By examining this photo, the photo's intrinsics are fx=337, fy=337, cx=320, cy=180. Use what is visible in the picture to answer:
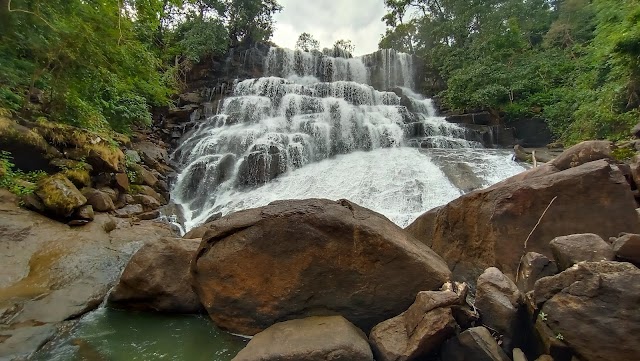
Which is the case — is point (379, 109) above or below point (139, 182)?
above

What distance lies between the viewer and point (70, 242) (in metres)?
6.06

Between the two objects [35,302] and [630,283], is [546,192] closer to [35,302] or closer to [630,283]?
[630,283]

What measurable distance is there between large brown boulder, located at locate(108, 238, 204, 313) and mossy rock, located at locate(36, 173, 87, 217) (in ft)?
9.81

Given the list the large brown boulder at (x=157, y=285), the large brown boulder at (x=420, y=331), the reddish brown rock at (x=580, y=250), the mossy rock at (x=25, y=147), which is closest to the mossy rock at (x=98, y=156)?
the mossy rock at (x=25, y=147)

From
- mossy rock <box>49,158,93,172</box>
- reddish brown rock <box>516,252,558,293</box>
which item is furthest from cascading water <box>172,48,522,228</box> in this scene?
reddish brown rock <box>516,252,558,293</box>

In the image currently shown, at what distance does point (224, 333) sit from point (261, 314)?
565mm

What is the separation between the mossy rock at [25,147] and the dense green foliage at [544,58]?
15045 mm

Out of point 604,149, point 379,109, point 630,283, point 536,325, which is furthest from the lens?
point 379,109

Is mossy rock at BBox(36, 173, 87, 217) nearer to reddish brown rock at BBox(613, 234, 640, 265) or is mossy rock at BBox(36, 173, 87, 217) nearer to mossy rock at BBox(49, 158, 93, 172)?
mossy rock at BBox(49, 158, 93, 172)

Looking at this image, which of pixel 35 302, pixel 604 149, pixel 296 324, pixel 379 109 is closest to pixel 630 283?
pixel 296 324

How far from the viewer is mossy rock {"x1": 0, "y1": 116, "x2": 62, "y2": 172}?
733 cm

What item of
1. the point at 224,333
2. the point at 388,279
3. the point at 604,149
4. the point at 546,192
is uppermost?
the point at 604,149

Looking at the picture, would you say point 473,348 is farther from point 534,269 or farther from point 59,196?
point 59,196

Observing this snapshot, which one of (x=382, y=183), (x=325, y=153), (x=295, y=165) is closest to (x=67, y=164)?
(x=295, y=165)
